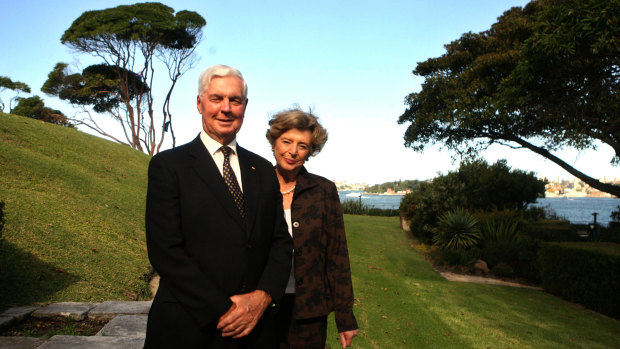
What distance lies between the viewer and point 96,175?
13672mm

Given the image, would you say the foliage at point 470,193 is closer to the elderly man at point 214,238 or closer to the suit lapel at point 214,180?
the elderly man at point 214,238

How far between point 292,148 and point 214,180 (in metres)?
1.01

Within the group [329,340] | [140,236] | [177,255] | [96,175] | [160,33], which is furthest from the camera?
[160,33]

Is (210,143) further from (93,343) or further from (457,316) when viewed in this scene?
(457,316)

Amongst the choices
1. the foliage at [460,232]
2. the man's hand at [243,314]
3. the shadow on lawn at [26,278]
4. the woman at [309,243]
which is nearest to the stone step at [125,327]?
the shadow on lawn at [26,278]

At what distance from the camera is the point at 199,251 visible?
6.29ft

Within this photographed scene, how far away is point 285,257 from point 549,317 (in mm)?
8583

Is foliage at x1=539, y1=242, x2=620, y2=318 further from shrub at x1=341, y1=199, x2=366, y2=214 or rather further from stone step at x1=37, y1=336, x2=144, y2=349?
shrub at x1=341, y1=199, x2=366, y2=214

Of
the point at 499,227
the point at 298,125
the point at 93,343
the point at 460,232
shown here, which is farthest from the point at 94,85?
the point at 298,125

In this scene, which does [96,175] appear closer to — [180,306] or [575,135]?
[180,306]

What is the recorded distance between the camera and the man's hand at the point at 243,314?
6.10 ft

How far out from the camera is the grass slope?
21.1ft

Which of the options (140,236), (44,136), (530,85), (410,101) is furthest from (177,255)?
(410,101)

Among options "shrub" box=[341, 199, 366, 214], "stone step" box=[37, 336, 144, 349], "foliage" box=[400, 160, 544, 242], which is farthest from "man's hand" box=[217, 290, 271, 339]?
"shrub" box=[341, 199, 366, 214]
